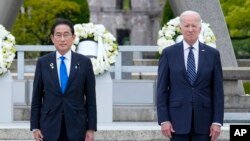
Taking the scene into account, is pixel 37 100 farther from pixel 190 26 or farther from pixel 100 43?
pixel 100 43

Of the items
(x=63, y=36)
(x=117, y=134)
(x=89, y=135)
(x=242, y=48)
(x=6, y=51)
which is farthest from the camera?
(x=242, y=48)

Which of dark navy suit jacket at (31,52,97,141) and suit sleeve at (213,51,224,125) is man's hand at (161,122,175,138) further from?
dark navy suit jacket at (31,52,97,141)

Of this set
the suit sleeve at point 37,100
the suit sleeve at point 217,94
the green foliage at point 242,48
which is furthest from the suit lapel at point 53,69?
the green foliage at point 242,48

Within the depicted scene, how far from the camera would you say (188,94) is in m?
7.88

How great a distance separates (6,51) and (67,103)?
5.21 metres

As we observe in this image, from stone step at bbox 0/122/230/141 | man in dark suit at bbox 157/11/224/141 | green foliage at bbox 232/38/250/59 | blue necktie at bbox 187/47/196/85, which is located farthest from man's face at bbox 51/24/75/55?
green foliage at bbox 232/38/250/59

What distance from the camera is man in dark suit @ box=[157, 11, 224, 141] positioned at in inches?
308

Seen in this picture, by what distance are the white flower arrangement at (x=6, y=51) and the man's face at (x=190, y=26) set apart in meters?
5.36

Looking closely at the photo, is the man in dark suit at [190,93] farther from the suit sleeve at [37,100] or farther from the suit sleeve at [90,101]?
the suit sleeve at [37,100]

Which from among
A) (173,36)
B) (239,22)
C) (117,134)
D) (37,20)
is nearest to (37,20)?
(37,20)

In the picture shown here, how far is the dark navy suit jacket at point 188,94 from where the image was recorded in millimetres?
7844

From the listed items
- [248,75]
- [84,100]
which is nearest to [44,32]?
[248,75]

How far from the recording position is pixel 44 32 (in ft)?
139

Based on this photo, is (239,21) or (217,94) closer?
(217,94)
